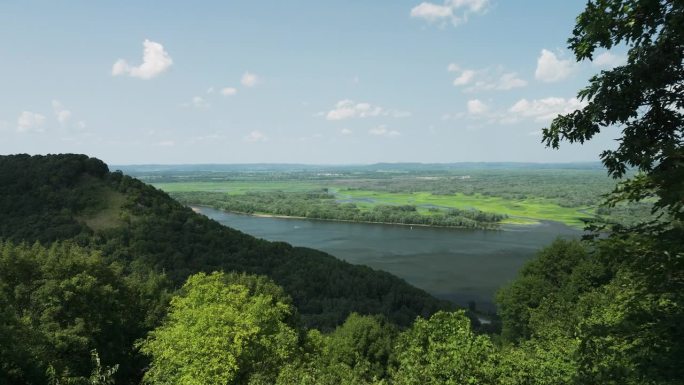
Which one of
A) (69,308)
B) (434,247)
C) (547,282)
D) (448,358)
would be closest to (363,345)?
Answer: (547,282)

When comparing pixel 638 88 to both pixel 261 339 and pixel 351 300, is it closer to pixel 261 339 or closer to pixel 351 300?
pixel 261 339

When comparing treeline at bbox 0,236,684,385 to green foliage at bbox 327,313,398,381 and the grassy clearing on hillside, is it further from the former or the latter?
the grassy clearing on hillside

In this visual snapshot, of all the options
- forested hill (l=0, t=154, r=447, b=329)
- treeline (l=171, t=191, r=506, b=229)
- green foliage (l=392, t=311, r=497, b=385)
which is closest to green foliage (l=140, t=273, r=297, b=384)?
green foliage (l=392, t=311, r=497, b=385)

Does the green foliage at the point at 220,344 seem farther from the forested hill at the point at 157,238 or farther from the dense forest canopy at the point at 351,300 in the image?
the forested hill at the point at 157,238

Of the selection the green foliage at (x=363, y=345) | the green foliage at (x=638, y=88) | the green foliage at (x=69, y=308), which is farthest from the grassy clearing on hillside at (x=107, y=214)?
the green foliage at (x=638, y=88)

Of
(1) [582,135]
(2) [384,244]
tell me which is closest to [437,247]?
(2) [384,244]

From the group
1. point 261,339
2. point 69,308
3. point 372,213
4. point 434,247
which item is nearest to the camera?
point 261,339

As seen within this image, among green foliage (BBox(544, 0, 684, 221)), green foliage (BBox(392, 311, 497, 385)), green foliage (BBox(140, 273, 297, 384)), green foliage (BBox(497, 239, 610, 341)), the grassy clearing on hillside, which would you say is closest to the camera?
green foliage (BBox(544, 0, 684, 221))
